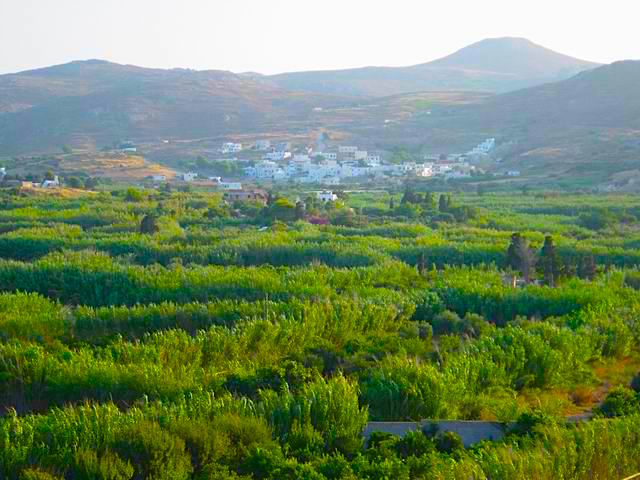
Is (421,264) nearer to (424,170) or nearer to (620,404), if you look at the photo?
(620,404)

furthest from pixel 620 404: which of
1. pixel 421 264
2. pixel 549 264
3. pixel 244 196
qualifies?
pixel 244 196

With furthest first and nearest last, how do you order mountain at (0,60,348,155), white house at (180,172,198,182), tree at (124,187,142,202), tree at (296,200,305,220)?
mountain at (0,60,348,155) < white house at (180,172,198,182) < tree at (124,187,142,202) < tree at (296,200,305,220)

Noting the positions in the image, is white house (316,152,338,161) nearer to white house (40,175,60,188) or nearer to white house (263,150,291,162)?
white house (263,150,291,162)

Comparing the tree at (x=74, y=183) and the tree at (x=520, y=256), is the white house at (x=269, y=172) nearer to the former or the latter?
the tree at (x=74, y=183)

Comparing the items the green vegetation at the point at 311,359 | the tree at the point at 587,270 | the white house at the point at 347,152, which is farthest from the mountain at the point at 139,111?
the tree at the point at 587,270

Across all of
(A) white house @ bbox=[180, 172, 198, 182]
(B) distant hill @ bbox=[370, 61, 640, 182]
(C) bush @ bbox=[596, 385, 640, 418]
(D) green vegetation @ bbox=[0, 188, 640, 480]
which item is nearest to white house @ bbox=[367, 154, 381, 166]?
(B) distant hill @ bbox=[370, 61, 640, 182]

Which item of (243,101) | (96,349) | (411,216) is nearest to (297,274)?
(96,349)

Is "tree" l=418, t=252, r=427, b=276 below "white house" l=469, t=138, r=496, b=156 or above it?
above
